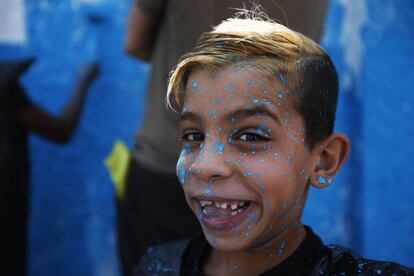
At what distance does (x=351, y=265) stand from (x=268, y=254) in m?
0.20

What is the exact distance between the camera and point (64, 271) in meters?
2.83

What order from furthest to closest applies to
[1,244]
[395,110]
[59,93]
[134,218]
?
[59,93]
[395,110]
[1,244]
[134,218]

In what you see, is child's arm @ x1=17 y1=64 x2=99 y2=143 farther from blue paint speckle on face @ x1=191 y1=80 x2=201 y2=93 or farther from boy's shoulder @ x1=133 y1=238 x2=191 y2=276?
blue paint speckle on face @ x1=191 y1=80 x2=201 y2=93

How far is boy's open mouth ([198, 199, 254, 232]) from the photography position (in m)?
1.14

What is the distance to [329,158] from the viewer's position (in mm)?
1246

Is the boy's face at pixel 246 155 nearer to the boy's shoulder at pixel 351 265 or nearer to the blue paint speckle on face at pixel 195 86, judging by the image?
the blue paint speckle on face at pixel 195 86

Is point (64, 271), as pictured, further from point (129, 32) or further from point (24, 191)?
point (129, 32)

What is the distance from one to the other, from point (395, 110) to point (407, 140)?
0.15 metres

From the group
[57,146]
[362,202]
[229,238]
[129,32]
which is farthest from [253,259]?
[57,146]

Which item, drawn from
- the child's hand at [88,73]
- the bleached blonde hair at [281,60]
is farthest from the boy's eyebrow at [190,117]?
the child's hand at [88,73]

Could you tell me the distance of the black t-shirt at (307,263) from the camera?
1.12 metres

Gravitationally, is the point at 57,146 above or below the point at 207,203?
below

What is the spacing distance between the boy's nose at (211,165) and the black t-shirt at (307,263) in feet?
0.88

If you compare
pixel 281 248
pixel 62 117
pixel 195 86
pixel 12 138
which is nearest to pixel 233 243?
pixel 281 248
